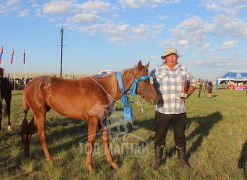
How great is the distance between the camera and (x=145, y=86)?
5.18 meters

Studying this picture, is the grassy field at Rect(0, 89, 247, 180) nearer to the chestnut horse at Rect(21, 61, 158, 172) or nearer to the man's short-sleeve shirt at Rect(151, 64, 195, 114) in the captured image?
the chestnut horse at Rect(21, 61, 158, 172)

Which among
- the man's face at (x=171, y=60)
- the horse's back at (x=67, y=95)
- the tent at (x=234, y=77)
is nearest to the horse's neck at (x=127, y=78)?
the horse's back at (x=67, y=95)

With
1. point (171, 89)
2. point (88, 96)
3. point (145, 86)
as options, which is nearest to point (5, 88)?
point (88, 96)

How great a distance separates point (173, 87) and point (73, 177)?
251cm

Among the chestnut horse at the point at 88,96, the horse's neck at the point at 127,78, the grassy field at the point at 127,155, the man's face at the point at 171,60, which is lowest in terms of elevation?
the grassy field at the point at 127,155

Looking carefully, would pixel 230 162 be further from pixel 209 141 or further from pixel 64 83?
pixel 64 83

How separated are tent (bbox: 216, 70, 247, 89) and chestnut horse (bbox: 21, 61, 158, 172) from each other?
56.1 m

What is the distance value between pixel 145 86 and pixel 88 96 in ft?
3.62

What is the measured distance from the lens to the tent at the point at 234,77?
192ft

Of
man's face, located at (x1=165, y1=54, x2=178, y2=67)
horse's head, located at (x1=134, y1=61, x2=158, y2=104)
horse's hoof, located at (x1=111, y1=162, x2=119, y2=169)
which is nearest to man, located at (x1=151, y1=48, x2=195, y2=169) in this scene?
man's face, located at (x1=165, y1=54, x2=178, y2=67)

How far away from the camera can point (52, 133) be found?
8.45 m

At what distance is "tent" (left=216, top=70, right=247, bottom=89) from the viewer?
2302 inches

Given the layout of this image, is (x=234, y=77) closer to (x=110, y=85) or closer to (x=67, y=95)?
(x=110, y=85)

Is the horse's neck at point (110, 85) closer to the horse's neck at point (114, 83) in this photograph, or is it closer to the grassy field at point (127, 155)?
the horse's neck at point (114, 83)
